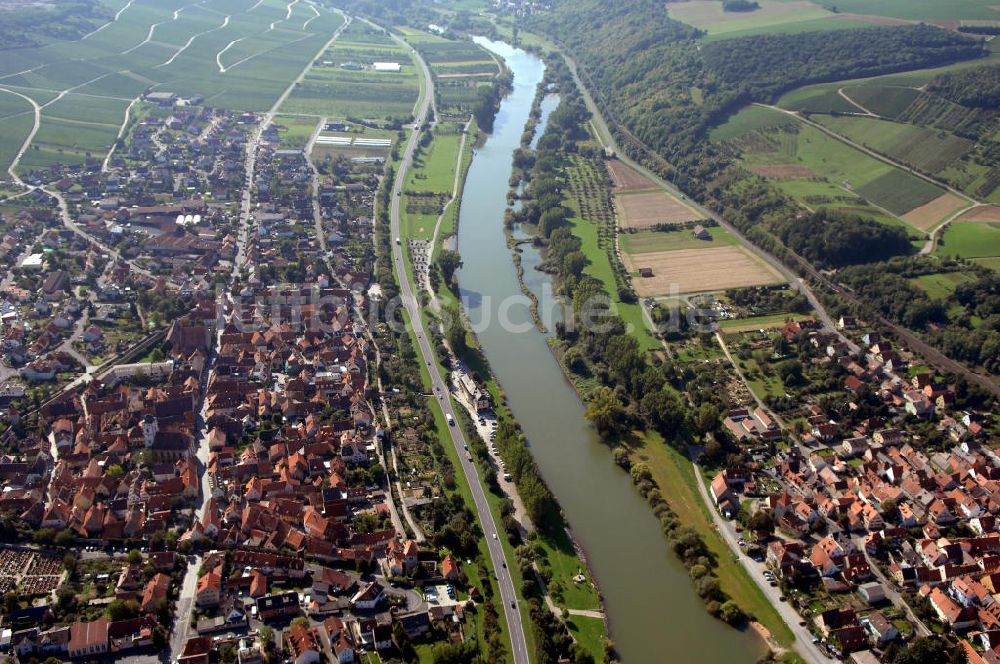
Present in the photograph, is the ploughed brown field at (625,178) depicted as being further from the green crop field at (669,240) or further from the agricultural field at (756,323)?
the agricultural field at (756,323)

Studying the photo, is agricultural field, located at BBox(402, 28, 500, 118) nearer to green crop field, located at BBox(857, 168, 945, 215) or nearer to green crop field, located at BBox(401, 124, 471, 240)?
green crop field, located at BBox(401, 124, 471, 240)

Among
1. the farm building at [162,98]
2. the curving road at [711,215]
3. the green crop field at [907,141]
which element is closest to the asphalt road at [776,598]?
→ the curving road at [711,215]

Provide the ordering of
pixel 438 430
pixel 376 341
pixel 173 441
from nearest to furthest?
1. pixel 173 441
2. pixel 438 430
3. pixel 376 341

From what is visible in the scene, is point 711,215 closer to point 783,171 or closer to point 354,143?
point 783,171

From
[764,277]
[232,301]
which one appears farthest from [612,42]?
[232,301]

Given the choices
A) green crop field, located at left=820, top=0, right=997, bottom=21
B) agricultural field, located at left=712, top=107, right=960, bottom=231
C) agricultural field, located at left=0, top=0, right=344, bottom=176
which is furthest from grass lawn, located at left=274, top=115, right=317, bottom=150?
green crop field, located at left=820, top=0, right=997, bottom=21

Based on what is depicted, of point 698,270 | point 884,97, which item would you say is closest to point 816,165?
point 884,97

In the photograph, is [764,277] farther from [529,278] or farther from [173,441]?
[173,441]
